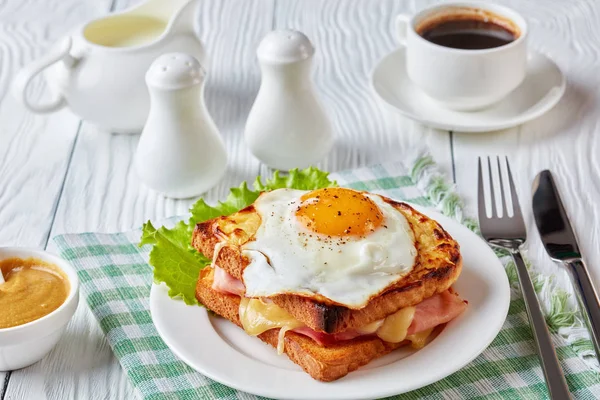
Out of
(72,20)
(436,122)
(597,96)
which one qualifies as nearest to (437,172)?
(436,122)

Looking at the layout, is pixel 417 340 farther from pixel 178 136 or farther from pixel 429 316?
pixel 178 136

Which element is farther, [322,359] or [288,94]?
[288,94]

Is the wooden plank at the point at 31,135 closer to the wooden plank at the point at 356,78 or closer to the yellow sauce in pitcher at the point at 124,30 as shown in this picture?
the yellow sauce in pitcher at the point at 124,30

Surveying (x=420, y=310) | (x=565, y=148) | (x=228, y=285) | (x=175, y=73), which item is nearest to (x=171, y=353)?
(x=228, y=285)

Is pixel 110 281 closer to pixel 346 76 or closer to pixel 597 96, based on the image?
pixel 346 76

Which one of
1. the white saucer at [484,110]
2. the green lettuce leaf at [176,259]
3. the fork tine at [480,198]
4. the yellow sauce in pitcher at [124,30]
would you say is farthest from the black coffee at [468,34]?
the green lettuce leaf at [176,259]
